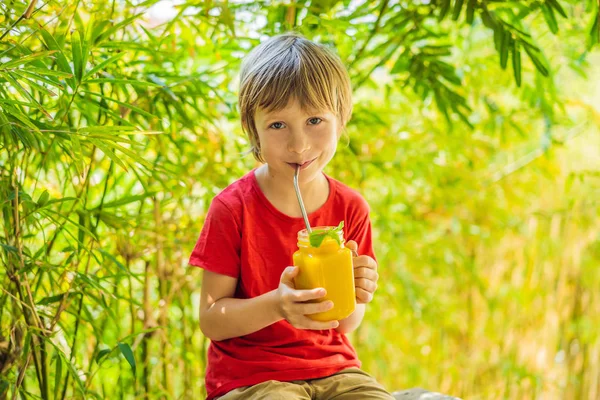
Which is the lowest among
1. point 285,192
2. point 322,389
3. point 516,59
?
point 322,389

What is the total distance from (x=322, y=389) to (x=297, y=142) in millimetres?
395

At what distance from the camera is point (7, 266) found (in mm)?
1040

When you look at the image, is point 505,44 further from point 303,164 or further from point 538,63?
Result: point 303,164

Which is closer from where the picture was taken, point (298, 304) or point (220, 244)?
point (298, 304)

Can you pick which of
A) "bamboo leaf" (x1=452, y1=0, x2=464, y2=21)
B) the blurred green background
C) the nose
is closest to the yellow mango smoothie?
the nose

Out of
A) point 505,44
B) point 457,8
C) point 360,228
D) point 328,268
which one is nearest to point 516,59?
point 505,44

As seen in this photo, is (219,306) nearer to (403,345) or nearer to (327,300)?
(327,300)

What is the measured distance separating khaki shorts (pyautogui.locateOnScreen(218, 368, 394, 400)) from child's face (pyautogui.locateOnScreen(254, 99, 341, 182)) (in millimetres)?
332

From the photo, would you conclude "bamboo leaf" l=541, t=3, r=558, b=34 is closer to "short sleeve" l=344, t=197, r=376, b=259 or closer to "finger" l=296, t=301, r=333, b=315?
"short sleeve" l=344, t=197, r=376, b=259

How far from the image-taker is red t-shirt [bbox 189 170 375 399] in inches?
41.4

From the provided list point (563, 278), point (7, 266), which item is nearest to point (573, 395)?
point (563, 278)

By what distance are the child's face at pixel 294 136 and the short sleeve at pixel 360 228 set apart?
15 centimetres

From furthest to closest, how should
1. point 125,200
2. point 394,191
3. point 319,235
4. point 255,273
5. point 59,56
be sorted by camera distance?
point 394,191
point 125,200
point 255,273
point 59,56
point 319,235

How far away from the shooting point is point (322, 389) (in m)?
1.06
